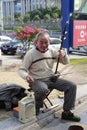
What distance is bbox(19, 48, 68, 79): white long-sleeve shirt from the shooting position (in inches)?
215

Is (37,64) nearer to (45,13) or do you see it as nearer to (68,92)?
(68,92)

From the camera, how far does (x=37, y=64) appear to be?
5.48 m

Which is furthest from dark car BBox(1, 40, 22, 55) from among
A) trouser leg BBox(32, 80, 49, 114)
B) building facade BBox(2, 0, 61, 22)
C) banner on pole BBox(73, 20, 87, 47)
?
building facade BBox(2, 0, 61, 22)

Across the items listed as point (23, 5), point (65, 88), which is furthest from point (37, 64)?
point (23, 5)

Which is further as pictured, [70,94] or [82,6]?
[82,6]

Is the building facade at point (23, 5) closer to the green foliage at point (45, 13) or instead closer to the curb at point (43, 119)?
the green foliage at point (45, 13)

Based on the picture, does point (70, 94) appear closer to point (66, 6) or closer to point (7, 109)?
point (7, 109)

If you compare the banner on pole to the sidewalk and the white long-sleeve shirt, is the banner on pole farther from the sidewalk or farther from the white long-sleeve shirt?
the white long-sleeve shirt

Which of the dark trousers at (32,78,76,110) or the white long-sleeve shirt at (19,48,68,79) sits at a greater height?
the white long-sleeve shirt at (19,48,68,79)

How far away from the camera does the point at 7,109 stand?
19.3ft

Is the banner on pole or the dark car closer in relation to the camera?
the banner on pole

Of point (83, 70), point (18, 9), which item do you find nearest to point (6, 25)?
point (18, 9)

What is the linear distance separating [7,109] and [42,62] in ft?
3.51

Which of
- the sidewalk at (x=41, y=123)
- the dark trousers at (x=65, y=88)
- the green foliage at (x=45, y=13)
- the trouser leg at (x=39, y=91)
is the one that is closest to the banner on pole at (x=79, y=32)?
the sidewalk at (x=41, y=123)
